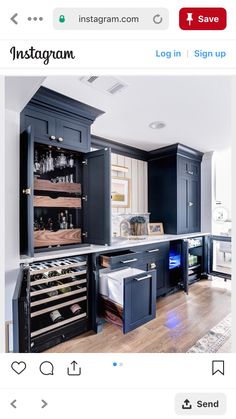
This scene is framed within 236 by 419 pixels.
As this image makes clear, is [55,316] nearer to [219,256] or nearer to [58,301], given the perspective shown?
[58,301]

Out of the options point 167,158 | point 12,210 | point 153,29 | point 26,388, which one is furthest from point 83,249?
point 167,158

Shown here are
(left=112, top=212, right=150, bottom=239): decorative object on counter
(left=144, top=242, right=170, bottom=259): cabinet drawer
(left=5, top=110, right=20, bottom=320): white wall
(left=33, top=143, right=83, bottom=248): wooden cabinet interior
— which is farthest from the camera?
(left=112, top=212, right=150, bottom=239): decorative object on counter

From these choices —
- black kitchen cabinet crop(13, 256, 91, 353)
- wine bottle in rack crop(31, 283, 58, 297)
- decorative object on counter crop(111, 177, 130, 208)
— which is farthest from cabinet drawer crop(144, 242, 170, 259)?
wine bottle in rack crop(31, 283, 58, 297)

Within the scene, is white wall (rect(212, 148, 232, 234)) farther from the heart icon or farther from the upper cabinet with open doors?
the heart icon

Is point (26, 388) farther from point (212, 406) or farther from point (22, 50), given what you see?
point (22, 50)

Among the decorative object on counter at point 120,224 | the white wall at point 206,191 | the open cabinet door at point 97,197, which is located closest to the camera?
the open cabinet door at point 97,197

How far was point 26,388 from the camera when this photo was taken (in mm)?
535

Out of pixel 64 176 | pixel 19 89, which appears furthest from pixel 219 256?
pixel 19 89

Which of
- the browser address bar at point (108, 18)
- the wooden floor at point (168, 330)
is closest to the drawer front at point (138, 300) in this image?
the wooden floor at point (168, 330)

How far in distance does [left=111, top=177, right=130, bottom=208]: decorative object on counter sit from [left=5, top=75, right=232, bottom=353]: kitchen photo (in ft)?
0.06

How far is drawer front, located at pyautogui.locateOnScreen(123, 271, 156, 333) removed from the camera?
1.44m

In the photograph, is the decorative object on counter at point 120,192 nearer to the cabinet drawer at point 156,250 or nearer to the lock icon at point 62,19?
the cabinet drawer at point 156,250

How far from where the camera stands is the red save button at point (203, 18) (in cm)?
52

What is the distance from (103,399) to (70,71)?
0.91 metres
